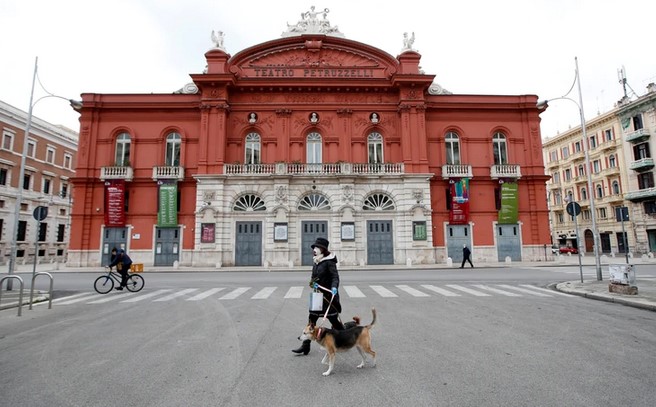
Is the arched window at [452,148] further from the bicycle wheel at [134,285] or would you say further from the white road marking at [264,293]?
the bicycle wheel at [134,285]

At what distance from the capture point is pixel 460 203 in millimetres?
27547

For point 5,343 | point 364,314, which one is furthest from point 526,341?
point 5,343

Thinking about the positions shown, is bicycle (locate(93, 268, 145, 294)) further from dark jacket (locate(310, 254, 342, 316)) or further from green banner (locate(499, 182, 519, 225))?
green banner (locate(499, 182, 519, 225))

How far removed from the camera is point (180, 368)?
4793 mm

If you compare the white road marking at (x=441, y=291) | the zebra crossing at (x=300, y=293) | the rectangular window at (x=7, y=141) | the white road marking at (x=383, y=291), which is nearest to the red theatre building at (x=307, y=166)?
the white road marking at (x=441, y=291)

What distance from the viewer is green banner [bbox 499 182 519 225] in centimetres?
2784

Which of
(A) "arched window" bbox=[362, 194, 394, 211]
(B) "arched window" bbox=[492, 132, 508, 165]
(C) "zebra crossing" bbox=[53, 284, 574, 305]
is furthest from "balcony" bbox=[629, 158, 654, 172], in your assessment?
(C) "zebra crossing" bbox=[53, 284, 574, 305]

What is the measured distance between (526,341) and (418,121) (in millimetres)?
24120

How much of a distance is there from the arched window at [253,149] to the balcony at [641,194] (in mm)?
40696

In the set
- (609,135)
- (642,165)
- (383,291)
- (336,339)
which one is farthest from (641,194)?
(336,339)

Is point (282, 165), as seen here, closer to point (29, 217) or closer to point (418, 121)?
point (418, 121)

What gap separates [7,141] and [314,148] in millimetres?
31199

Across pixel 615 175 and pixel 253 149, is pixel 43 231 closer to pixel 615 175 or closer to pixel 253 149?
pixel 253 149

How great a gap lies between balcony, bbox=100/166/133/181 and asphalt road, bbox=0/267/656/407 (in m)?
20.2
